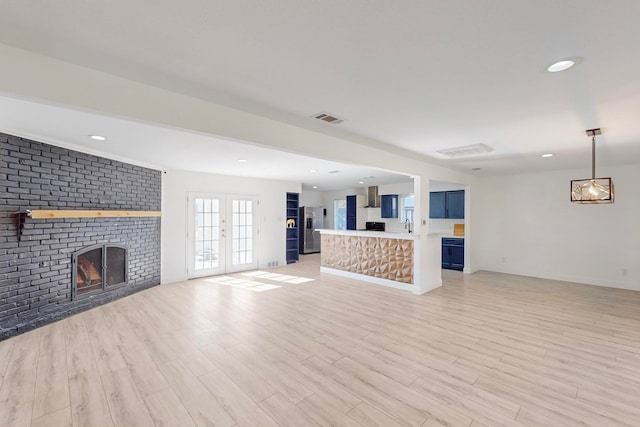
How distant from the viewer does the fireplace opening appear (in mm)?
4281

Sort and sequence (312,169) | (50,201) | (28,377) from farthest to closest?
(312,169)
(50,201)
(28,377)

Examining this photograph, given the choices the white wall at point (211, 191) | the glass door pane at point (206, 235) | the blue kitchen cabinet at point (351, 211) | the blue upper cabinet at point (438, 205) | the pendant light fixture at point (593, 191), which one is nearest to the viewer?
the pendant light fixture at point (593, 191)

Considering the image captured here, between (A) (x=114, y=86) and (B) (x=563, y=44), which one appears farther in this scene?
(A) (x=114, y=86)

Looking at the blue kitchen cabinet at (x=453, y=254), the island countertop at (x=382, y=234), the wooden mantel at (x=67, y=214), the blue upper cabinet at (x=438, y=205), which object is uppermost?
the blue upper cabinet at (x=438, y=205)

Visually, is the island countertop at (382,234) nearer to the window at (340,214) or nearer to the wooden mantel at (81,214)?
the window at (340,214)

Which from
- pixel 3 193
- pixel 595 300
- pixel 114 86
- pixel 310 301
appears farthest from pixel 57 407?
pixel 595 300

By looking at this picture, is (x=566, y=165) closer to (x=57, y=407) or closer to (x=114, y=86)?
(x=114, y=86)

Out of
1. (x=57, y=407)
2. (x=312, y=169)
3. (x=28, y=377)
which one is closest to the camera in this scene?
(x=57, y=407)

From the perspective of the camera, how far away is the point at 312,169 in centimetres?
613

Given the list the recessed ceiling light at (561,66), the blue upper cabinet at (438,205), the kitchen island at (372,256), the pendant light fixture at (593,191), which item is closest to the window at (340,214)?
the blue upper cabinet at (438,205)

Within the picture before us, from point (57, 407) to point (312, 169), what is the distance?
498 centimetres

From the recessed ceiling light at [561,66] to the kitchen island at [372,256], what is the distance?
368cm

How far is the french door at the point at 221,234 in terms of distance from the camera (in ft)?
21.7

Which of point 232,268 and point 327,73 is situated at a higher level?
point 327,73
